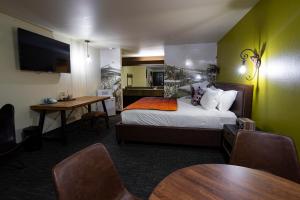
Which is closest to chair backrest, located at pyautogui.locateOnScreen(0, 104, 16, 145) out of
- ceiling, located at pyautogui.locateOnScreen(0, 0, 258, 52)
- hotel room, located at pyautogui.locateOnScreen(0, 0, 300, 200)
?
hotel room, located at pyautogui.locateOnScreen(0, 0, 300, 200)

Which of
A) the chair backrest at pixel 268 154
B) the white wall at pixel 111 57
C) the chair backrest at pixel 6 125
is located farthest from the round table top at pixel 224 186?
the white wall at pixel 111 57

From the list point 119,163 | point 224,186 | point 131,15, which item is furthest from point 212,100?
point 224,186

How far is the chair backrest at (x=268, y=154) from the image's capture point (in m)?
1.15

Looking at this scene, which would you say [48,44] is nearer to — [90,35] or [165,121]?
[90,35]

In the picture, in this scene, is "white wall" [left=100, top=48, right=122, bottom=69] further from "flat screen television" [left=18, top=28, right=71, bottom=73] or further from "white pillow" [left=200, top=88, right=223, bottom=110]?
"white pillow" [left=200, top=88, right=223, bottom=110]

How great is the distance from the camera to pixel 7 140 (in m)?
2.30

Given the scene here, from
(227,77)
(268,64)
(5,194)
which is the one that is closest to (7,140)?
(5,194)

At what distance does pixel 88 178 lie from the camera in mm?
982

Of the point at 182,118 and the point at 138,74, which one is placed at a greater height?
the point at 138,74

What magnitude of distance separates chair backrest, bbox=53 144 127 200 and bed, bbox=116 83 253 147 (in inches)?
73.2

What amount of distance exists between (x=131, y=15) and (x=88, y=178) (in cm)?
265

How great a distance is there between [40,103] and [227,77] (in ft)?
13.9

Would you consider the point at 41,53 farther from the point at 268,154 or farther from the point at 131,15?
the point at 268,154

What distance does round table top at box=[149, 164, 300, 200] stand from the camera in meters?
0.80
